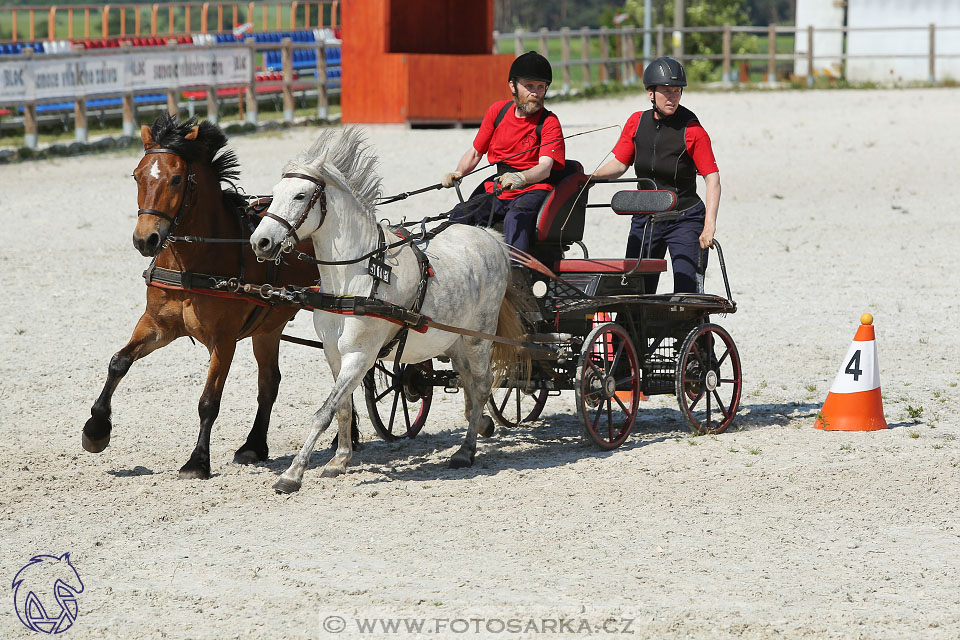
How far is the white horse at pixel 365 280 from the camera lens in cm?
622

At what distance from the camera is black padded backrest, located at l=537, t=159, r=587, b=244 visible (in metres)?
7.50


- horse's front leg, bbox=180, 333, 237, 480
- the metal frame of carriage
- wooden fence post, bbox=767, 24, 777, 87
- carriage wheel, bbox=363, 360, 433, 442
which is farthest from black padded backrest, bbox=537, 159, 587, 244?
wooden fence post, bbox=767, 24, 777, 87

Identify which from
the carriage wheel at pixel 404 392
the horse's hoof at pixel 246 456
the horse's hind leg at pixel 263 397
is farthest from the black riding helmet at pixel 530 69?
the horse's hoof at pixel 246 456

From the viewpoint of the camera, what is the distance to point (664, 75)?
7664 millimetres

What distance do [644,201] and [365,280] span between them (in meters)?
1.91

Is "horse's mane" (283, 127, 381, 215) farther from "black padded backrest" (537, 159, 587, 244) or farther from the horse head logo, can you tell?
the horse head logo

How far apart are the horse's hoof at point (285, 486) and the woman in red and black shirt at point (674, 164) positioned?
8.76 feet

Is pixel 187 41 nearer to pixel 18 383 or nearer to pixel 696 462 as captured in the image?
pixel 18 383

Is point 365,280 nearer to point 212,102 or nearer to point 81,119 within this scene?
point 81,119

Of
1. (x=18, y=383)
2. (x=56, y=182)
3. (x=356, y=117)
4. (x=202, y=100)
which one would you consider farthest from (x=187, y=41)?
(x=18, y=383)

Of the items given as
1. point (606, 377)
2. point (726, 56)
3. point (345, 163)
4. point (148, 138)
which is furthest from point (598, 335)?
point (726, 56)

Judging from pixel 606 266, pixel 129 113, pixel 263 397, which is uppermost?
pixel 129 113

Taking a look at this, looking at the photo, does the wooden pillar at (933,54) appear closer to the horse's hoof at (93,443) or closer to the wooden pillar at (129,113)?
the wooden pillar at (129,113)

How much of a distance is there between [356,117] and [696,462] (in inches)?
655
